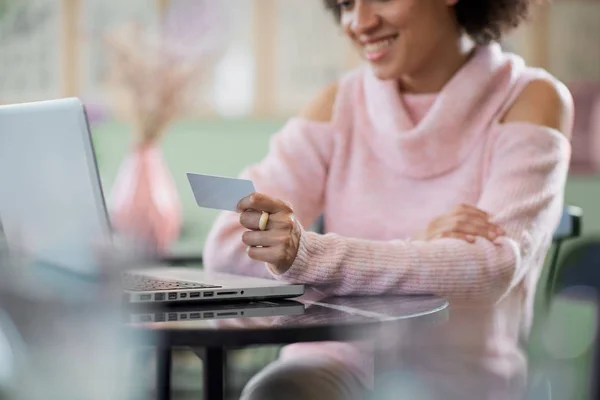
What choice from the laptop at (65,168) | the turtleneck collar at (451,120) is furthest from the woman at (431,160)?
the laptop at (65,168)

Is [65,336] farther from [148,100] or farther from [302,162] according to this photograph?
[148,100]

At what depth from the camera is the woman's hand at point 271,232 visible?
98 cm

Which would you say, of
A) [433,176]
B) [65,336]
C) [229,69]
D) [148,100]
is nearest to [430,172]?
[433,176]

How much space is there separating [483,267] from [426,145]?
12.5 inches

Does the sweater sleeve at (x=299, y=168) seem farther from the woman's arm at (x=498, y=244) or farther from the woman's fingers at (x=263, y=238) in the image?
the woman's fingers at (x=263, y=238)

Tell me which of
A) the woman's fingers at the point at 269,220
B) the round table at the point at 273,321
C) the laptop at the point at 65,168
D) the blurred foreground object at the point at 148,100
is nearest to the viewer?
the round table at the point at 273,321

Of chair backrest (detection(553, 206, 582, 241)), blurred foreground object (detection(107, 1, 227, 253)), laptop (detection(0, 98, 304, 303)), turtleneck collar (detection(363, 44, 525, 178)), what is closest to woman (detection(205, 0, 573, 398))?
turtleneck collar (detection(363, 44, 525, 178))

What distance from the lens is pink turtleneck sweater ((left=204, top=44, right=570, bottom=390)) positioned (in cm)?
119

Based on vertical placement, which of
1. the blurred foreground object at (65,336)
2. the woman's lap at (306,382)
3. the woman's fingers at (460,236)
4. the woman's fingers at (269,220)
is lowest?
the woman's lap at (306,382)

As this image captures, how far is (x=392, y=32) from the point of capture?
1.43 metres

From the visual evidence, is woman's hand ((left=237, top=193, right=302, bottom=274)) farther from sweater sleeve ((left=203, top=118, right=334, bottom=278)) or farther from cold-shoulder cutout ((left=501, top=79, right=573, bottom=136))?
cold-shoulder cutout ((left=501, top=79, right=573, bottom=136))

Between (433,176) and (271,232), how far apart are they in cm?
52

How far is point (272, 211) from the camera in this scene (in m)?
0.99

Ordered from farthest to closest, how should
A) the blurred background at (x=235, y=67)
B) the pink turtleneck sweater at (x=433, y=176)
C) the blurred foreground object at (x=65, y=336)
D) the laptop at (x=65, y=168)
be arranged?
the blurred background at (x=235, y=67), the pink turtleneck sweater at (x=433, y=176), the laptop at (x=65, y=168), the blurred foreground object at (x=65, y=336)
